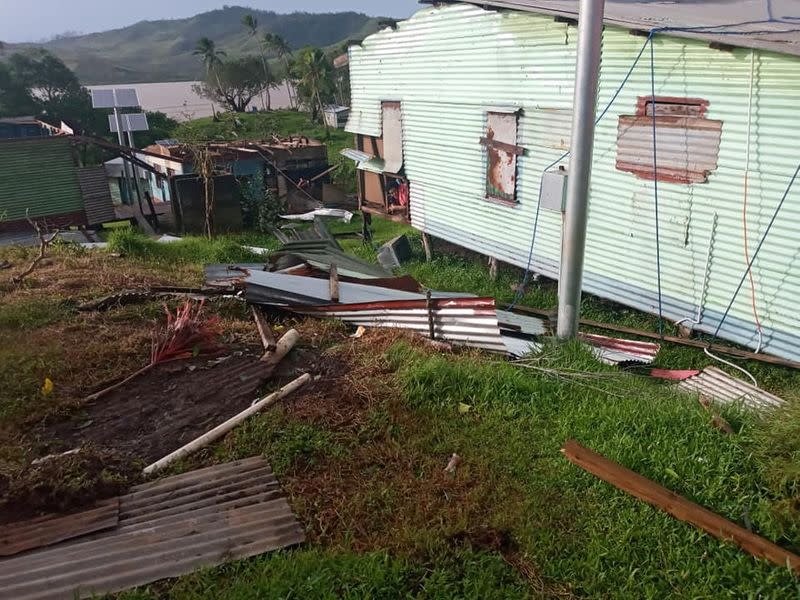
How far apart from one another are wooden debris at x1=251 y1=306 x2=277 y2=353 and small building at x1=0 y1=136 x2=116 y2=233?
1152 cm

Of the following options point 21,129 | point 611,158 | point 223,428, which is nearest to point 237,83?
point 21,129

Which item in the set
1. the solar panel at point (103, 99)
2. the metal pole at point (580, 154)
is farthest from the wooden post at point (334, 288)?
the solar panel at point (103, 99)

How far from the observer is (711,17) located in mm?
8008

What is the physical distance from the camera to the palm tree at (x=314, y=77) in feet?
135

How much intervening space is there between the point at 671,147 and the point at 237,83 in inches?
1848

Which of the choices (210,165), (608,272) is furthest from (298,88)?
(608,272)

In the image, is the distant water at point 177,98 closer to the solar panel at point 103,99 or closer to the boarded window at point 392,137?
the solar panel at point 103,99

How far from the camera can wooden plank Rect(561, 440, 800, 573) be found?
295 cm

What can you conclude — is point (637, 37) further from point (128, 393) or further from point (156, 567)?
point (156, 567)

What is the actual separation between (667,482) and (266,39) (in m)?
55.4

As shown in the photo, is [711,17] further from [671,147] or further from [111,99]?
[111,99]

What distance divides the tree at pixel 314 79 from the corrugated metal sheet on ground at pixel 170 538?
38820 millimetres

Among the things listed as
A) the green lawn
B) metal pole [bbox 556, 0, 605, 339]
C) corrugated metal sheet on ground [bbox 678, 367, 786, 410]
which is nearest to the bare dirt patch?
the green lawn

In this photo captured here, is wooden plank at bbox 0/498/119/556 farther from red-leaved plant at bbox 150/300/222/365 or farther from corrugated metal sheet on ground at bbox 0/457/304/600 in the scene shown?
red-leaved plant at bbox 150/300/222/365
